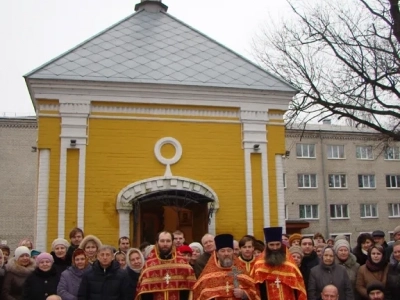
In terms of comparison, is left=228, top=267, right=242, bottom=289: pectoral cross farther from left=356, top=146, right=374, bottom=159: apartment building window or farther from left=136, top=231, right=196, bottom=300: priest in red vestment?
left=356, top=146, right=374, bottom=159: apartment building window

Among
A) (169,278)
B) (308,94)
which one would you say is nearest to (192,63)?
(308,94)

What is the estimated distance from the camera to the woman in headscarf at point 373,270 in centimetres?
665

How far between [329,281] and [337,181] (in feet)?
90.6

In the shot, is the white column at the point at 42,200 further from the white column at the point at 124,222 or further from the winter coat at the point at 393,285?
the winter coat at the point at 393,285

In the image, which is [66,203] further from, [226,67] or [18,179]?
[18,179]

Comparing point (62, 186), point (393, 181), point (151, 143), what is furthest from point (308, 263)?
point (393, 181)

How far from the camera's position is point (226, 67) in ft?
42.8

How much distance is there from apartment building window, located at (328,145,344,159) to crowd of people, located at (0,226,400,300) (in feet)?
88.9

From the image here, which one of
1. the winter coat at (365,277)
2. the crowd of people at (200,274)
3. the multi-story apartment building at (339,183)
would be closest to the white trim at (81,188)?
the crowd of people at (200,274)

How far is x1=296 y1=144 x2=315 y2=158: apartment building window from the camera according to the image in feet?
107

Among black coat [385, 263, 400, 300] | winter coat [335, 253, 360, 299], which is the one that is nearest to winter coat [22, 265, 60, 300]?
winter coat [335, 253, 360, 299]

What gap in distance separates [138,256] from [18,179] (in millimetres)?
23437

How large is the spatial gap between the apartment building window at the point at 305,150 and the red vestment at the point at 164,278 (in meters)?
27.3

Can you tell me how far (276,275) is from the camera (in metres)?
5.89
